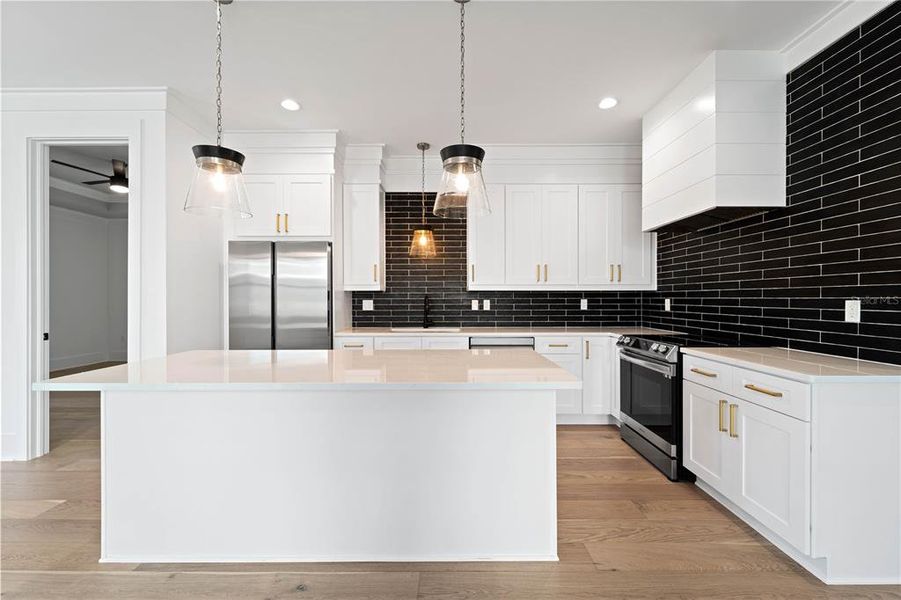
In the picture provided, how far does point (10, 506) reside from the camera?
2629 millimetres

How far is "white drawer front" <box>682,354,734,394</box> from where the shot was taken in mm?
2512

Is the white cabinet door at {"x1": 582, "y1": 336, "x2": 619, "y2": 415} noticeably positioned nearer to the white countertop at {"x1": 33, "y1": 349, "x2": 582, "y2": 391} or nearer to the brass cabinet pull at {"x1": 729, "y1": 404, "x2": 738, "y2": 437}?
the brass cabinet pull at {"x1": 729, "y1": 404, "x2": 738, "y2": 437}

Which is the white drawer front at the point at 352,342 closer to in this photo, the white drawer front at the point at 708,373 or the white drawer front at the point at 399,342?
the white drawer front at the point at 399,342

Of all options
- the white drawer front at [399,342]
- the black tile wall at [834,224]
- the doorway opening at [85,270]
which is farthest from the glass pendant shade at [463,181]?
the doorway opening at [85,270]

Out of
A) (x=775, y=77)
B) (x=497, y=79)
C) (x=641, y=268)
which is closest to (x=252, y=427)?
(x=497, y=79)

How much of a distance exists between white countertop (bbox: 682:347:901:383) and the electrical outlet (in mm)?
202

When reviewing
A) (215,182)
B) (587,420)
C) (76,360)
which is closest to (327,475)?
(215,182)

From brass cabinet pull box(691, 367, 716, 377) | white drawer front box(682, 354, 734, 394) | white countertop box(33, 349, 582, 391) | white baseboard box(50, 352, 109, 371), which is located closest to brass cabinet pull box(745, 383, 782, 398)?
white drawer front box(682, 354, 734, 394)

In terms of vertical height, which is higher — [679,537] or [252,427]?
[252,427]

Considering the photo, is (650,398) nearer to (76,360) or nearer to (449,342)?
(449,342)

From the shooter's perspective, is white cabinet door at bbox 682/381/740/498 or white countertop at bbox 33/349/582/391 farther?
white cabinet door at bbox 682/381/740/498

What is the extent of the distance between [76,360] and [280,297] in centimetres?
556

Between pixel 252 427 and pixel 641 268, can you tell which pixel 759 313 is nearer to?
pixel 641 268

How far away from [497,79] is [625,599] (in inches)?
118
